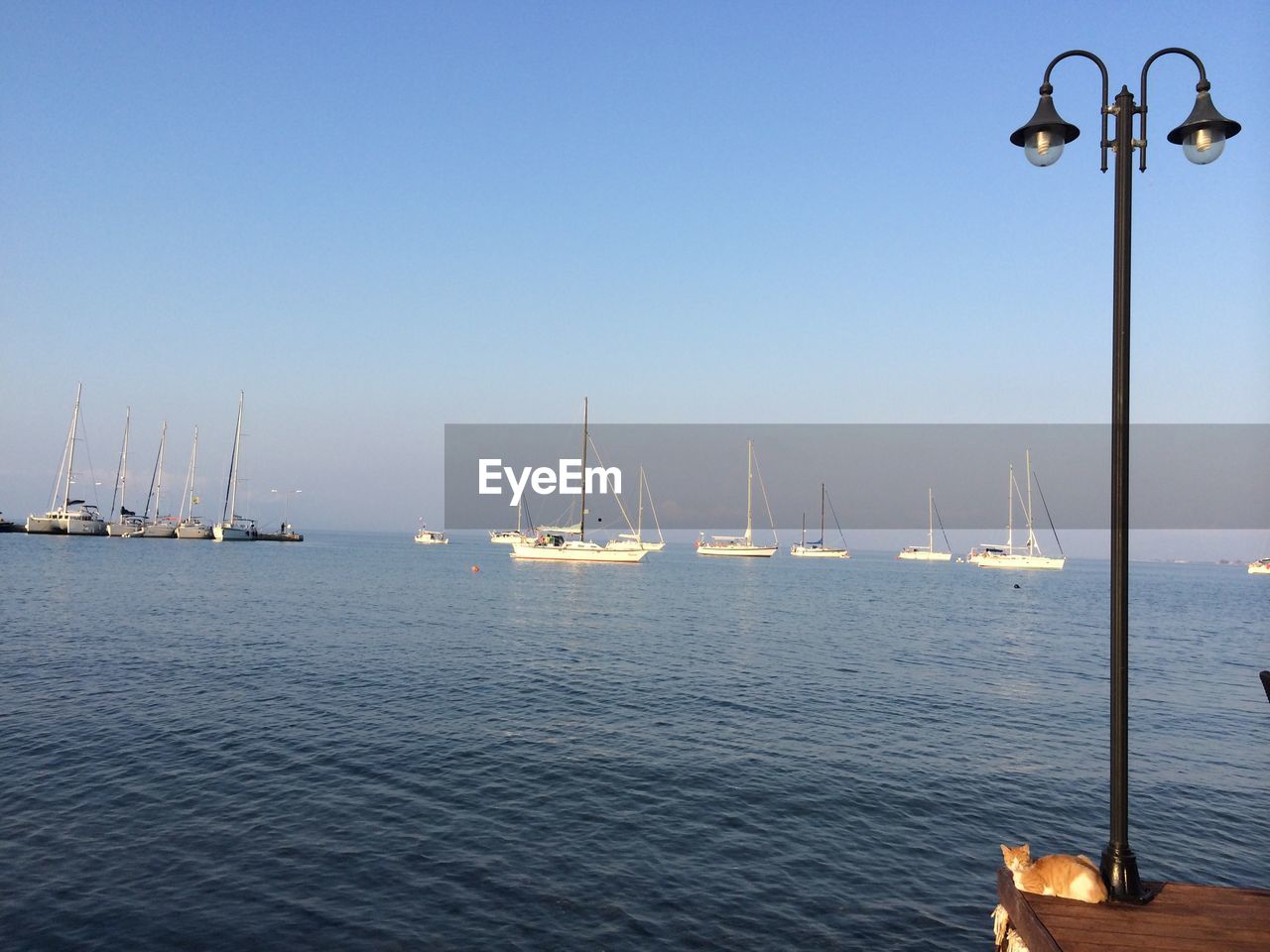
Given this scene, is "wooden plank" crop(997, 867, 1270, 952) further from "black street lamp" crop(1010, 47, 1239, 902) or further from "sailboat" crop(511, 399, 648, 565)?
"sailboat" crop(511, 399, 648, 565)

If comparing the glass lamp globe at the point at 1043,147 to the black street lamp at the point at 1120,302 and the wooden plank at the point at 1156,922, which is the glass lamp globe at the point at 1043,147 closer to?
the black street lamp at the point at 1120,302

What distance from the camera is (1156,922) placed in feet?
19.7

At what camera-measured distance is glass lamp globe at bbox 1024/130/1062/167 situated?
6.95 meters

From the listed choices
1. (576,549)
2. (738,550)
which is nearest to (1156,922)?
(576,549)

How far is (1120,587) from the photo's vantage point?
21.5 ft

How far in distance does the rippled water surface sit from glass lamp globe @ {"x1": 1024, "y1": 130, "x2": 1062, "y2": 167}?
8.76 meters

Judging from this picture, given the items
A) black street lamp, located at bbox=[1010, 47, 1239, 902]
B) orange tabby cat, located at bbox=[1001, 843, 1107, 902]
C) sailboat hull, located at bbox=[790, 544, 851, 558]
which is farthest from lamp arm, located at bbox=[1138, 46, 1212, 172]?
sailboat hull, located at bbox=[790, 544, 851, 558]

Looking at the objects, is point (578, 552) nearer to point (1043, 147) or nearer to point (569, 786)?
point (569, 786)

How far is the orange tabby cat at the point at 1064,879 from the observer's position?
641 cm

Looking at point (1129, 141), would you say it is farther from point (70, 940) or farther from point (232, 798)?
point (232, 798)

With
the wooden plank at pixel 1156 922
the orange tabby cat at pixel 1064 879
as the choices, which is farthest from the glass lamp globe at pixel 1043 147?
the wooden plank at pixel 1156 922

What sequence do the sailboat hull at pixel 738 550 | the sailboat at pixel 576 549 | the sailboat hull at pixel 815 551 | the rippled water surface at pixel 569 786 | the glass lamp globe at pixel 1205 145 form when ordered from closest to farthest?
1. the glass lamp globe at pixel 1205 145
2. the rippled water surface at pixel 569 786
3. the sailboat at pixel 576 549
4. the sailboat hull at pixel 738 550
5. the sailboat hull at pixel 815 551

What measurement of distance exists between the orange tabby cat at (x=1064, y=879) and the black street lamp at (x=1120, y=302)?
227mm

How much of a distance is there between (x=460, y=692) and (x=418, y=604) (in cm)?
3008
